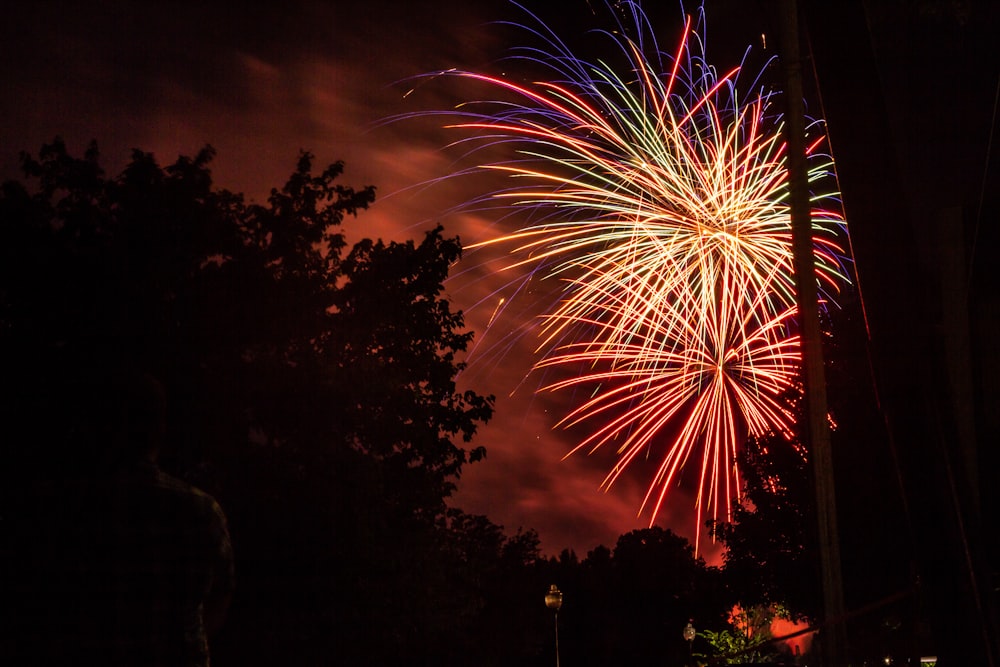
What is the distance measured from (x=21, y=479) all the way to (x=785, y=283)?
49.5 feet

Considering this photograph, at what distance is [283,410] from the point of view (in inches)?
744

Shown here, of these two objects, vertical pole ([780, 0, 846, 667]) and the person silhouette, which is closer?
the person silhouette

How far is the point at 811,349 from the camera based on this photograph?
28.2 ft

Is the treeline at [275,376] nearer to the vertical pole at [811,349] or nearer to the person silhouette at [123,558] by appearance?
the vertical pole at [811,349]

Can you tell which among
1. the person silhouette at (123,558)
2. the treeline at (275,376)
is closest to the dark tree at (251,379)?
the treeline at (275,376)

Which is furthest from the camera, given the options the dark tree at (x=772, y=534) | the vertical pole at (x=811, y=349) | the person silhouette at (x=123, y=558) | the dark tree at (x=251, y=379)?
the dark tree at (x=772, y=534)

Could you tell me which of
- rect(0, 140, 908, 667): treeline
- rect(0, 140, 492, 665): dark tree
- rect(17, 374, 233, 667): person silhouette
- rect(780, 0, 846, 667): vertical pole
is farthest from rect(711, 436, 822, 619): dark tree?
rect(17, 374, 233, 667): person silhouette

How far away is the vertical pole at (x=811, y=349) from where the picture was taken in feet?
26.2

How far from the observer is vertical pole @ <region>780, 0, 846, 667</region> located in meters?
7.99

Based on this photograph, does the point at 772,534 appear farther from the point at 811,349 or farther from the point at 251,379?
the point at 811,349

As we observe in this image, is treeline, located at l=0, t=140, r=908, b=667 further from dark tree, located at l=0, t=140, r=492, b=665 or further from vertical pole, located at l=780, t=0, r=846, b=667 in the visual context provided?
vertical pole, located at l=780, t=0, r=846, b=667

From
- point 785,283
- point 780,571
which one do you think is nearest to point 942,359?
point 785,283

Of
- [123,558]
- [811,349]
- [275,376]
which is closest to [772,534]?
[275,376]

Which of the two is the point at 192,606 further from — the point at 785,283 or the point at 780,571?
the point at 780,571
